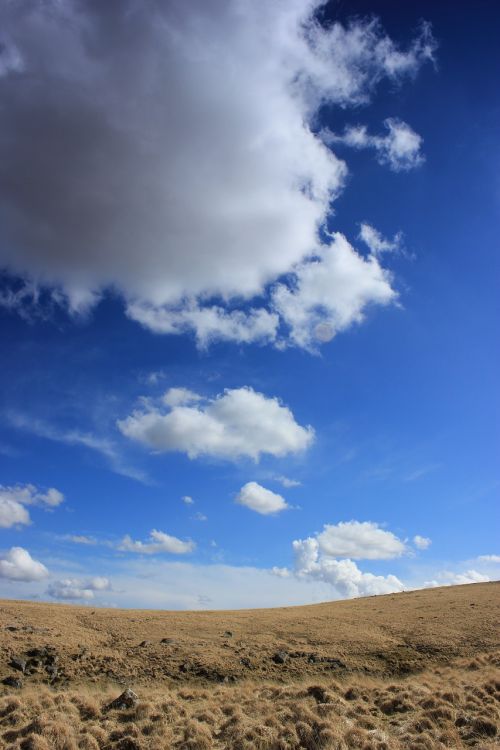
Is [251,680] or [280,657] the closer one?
[251,680]

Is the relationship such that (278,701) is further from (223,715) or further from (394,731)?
(394,731)

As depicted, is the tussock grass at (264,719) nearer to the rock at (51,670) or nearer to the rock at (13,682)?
the rock at (13,682)

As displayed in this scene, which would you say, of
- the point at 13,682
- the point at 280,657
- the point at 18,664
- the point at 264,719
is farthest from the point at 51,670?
the point at 264,719

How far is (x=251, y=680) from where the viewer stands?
98.3ft

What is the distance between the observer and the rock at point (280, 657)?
3350 cm

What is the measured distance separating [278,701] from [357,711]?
4204 millimetres

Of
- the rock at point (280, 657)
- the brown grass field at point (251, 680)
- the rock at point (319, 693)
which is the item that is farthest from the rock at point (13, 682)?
the rock at point (280, 657)

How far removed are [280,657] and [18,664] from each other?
689 inches

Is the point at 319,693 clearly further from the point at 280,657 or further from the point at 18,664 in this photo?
the point at 18,664

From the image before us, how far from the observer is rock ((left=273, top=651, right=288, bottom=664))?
3350 centimetres

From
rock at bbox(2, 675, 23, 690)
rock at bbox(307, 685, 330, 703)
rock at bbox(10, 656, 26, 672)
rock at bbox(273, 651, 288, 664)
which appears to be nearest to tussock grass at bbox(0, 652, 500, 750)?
rock at bbox(307, 685, 330, 703)

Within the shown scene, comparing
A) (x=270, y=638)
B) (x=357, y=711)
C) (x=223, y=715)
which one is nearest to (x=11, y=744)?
(x=223, y=715)

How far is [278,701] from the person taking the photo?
75.7 feet

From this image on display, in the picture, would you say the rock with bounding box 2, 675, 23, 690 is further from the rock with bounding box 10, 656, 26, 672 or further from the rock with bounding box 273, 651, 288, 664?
the rock with bounding box 273, 651, 288, 664
